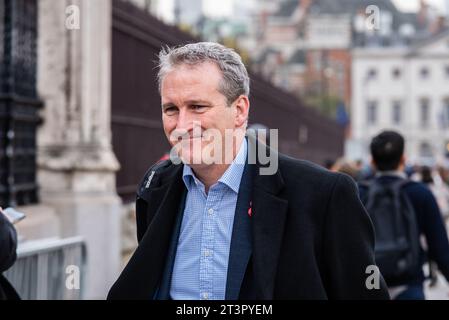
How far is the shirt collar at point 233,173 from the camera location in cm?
262

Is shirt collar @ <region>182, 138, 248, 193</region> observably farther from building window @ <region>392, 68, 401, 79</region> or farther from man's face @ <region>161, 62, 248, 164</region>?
building window @ <region>392, 68, 401, 79</region>

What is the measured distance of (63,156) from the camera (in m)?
7.67

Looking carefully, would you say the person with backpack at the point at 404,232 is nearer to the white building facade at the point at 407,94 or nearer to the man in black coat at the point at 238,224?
the man in black coat at the point at 238,224

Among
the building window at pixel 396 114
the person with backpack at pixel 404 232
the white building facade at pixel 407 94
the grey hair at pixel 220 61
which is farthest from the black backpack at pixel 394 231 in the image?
the building window at pixel 396 114

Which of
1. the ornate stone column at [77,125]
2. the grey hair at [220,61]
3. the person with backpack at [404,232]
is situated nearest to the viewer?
the grey hair at [220,61]

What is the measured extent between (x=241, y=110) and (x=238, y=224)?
341mm

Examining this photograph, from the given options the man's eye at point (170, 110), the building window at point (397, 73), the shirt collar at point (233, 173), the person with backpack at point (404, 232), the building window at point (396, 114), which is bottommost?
the person with backpack at point (404, 232)

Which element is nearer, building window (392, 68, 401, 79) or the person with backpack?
the person with backpack

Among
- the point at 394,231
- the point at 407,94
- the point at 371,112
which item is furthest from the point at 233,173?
the point at 407,94

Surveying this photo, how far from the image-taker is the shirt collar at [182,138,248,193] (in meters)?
2.62

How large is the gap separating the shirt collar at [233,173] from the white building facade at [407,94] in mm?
94544

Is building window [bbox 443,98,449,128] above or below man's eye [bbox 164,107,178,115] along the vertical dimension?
above

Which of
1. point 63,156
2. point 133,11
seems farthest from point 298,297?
point 133,11
